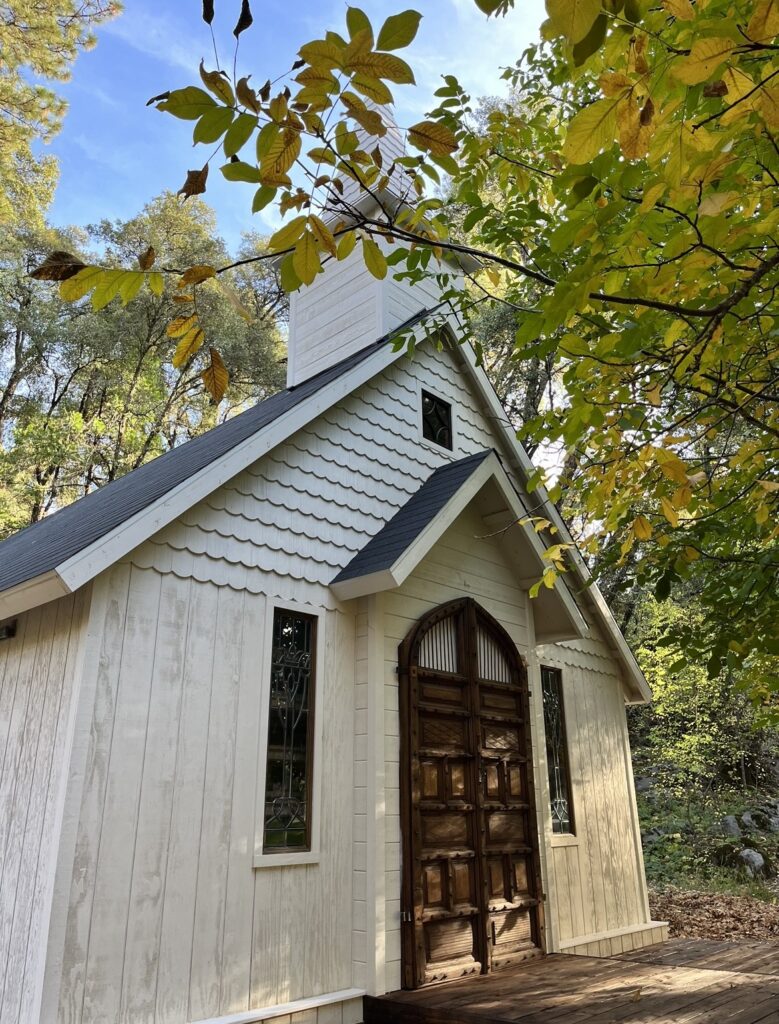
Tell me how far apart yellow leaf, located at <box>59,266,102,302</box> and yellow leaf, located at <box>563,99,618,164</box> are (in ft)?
3.43

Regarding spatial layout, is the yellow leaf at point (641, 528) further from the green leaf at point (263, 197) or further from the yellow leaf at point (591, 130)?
the green leaf at point (263, 197)

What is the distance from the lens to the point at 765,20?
143 cm

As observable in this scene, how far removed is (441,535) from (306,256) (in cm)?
483

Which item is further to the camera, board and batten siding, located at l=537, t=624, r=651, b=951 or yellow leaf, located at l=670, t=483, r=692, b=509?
board and batten siding, located at l=537, t=624, r=651, b=951

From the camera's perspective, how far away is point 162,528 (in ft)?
16.3

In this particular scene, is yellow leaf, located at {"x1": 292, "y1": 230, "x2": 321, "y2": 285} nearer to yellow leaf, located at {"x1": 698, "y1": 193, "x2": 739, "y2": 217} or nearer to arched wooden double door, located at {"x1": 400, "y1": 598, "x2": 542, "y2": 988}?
yellow leaf, located at {"x1": 698, "y1": 193, "x2": 739, "y2": 217}

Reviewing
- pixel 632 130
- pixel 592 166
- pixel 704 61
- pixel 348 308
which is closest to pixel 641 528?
pixel 592 166

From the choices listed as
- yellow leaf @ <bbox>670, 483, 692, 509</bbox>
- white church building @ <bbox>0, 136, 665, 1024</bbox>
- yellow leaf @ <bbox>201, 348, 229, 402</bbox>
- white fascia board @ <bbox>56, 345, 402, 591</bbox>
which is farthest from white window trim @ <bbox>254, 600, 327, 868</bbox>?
yellow leaf @ <bbox>201, 348, 229, 402</bbox>

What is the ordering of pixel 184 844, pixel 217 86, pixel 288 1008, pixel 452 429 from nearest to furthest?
pixel 217 86, pixel 184 844, pixel 288 1008, pixel 452 429

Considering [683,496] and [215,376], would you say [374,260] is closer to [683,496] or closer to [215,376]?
[215,376]

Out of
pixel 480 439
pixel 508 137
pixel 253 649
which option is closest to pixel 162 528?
pixel 253 649

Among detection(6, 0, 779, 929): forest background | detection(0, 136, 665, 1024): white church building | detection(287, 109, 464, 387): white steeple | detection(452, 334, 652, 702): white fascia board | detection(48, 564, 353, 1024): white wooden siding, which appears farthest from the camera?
detection(6, 0, 779, 929): forest background

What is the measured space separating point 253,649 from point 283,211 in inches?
160

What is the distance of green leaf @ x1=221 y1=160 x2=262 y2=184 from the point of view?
1536 mm
